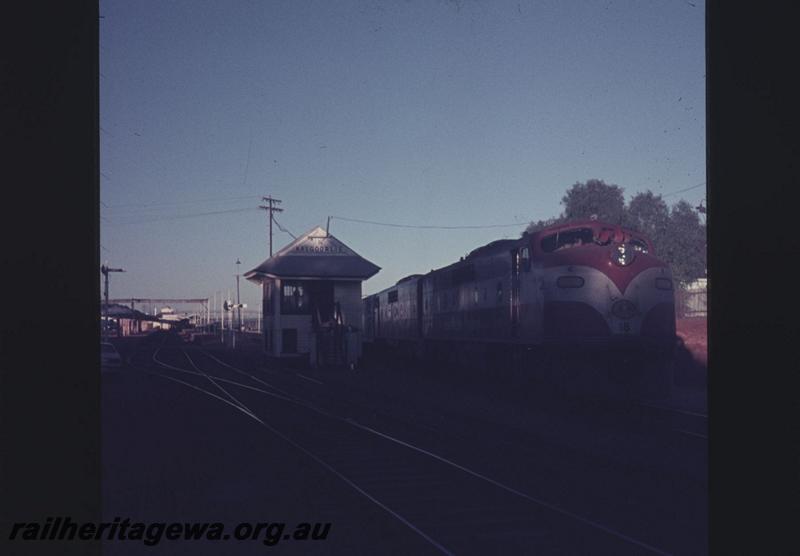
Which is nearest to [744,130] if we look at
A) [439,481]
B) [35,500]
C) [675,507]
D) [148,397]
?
[35,500]

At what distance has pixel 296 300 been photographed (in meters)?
37.6

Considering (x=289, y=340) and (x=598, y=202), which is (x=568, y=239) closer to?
(x=289, y=340)

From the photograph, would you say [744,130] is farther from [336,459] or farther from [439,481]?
[336,459]

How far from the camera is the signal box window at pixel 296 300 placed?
123ft

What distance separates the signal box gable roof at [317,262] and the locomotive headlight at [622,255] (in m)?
22.0

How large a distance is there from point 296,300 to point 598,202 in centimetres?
3107

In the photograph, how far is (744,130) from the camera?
178 cm

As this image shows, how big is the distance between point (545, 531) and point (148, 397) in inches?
632

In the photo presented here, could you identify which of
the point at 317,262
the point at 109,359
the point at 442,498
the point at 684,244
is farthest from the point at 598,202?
the point at 442,498

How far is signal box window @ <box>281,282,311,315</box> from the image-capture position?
37.5 meters

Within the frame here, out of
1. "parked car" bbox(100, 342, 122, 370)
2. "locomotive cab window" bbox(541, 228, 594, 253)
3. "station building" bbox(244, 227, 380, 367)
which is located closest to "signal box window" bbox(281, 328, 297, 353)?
"station building" bbox(244, 227, 380, 367)

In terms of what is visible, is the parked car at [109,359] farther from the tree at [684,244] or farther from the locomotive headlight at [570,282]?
the tree at [684,244]

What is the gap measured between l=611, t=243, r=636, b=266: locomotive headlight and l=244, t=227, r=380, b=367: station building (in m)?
20.8

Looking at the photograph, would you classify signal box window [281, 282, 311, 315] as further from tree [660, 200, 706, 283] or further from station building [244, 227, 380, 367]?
tree [660, 200, 706, 283]
